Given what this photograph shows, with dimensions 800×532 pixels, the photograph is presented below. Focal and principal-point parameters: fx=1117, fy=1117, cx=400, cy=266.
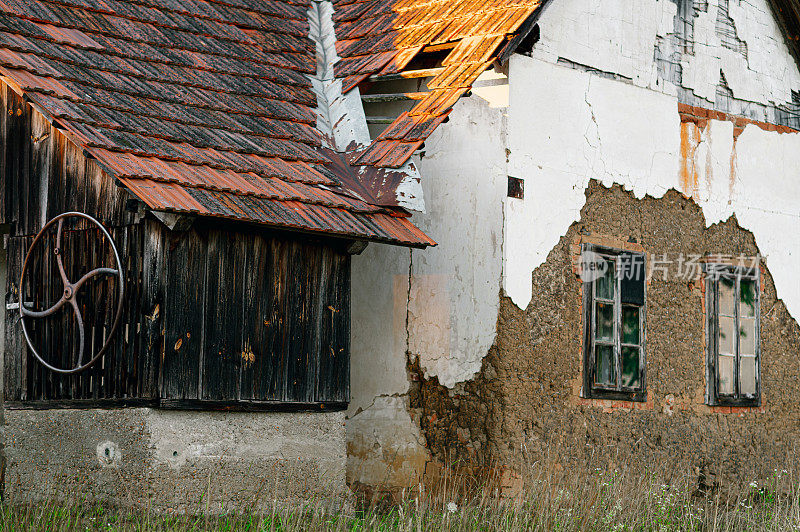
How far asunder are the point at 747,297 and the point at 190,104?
5657 millimetres

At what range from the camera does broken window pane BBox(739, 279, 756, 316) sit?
1066cm

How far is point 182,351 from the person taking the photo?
7402mm

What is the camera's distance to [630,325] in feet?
31.6

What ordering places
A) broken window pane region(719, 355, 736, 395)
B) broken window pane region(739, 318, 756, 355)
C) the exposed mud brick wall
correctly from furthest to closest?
broken window pane region(739, 318, 756, 355) → broken window pane region(719, 355, 736, 395) → the exposed mud brick wall

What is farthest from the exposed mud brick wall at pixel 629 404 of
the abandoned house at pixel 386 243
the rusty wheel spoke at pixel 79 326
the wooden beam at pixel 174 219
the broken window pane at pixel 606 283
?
the rusty wheel spoke at pixel 79 326

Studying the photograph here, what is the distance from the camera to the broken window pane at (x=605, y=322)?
939cm

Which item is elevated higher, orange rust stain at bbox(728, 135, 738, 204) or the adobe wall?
orange rust stain at bbox(728, 135, 738, 204)

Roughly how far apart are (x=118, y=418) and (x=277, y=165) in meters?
2.19

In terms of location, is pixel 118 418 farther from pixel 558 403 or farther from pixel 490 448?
pixel 558 403

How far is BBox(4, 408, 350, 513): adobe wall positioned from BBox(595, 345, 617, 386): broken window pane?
238cm

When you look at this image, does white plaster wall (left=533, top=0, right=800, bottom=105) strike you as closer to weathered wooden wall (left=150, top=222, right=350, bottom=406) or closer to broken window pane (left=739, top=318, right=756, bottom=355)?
broken window pane (left=739, top=318, right=756, bottom=355)

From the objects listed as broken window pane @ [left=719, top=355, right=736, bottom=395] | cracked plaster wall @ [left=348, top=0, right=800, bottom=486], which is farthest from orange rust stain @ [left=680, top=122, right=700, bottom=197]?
broken window pane @ [left=719, top=355, right=736, bottom=395]

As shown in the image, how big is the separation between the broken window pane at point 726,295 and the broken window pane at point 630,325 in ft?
3.94

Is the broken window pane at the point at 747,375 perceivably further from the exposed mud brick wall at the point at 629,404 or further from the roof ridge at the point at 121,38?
the roof ridge at the point at 121,38
